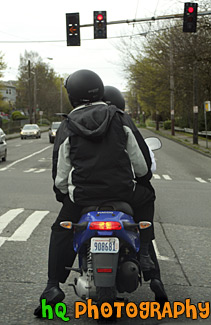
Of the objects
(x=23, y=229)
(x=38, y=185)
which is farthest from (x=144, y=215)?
(x=38, y=185)

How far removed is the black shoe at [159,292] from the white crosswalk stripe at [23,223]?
3.04m

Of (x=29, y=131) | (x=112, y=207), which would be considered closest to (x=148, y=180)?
(x=112, y=207)

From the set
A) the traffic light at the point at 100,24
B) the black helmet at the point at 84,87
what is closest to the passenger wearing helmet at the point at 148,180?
the black helmet at the point at 84,87

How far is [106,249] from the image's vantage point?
360 cm

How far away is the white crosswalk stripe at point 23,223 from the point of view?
731cm

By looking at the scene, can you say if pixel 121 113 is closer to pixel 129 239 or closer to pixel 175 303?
pixel 129 239

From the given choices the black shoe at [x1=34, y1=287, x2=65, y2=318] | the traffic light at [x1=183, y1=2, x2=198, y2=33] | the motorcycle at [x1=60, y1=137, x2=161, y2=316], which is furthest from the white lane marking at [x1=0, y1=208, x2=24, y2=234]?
the traffic light at [x1=183, y1=2, x2=198, y2=33]

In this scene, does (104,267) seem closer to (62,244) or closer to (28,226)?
(62,244)

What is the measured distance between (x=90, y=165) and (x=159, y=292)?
1.15 metres

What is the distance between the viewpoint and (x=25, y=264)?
232 inches

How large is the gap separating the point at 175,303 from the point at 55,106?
107 metres

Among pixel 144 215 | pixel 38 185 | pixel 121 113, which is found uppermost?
pixel 121 113

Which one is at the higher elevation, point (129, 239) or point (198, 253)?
point (129, 239)

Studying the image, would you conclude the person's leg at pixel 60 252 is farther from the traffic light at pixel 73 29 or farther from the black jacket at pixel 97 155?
the traffic light at pixel 73 29
